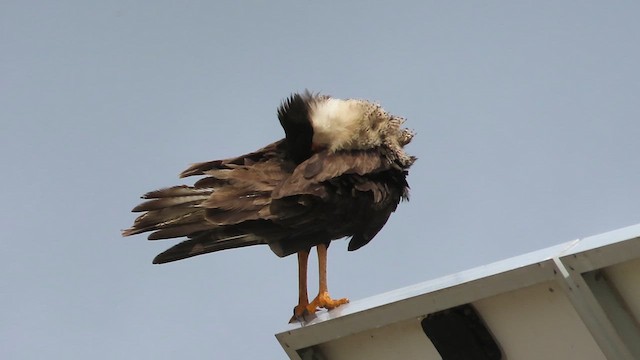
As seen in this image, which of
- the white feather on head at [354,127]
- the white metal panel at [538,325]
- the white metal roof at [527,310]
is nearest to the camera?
the white metal roof at [527,310]

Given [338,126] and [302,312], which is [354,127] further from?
[302,312]

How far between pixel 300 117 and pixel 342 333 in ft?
9.19

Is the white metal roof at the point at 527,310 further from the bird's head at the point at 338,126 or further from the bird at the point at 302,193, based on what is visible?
the bird's head at the point at 338,126

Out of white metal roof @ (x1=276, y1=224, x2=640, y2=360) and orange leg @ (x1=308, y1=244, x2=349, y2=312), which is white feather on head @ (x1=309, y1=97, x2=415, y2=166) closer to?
orange leg @ (x1=308, y1=244, x2=349, y2=312)

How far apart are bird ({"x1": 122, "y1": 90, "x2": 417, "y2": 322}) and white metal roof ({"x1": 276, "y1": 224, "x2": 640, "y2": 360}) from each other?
157 centimetres

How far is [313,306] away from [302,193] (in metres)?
0.75

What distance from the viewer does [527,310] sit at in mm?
4750

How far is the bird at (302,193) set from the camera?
7160 mm

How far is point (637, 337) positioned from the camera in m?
4.38

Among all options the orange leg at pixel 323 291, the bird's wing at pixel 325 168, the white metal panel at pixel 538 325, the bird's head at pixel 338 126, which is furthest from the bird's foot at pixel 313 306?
the white metal panel at pixel 538 325

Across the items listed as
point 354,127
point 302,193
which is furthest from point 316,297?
point 354,127

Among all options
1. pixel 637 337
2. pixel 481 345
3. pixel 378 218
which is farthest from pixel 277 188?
pixel 637 337

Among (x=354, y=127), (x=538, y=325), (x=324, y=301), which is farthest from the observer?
(x=354, y=127)

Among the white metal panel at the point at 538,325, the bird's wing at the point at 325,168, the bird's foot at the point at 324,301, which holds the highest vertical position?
the bird's wing at the point at 325,168
